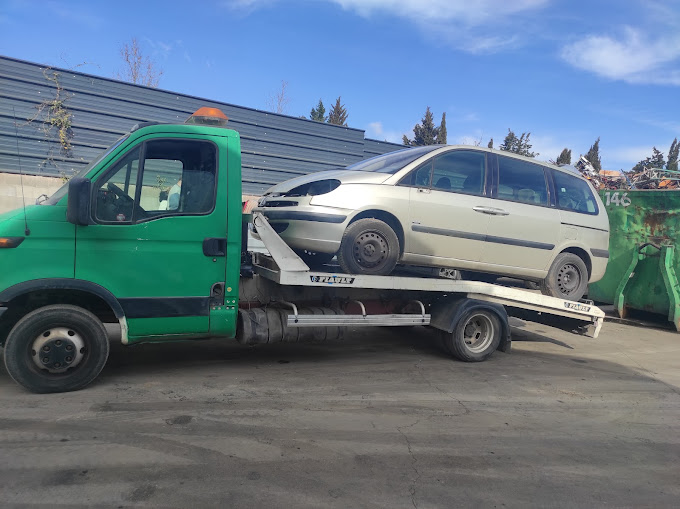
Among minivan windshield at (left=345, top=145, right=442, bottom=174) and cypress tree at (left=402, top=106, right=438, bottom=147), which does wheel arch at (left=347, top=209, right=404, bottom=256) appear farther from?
cypress tree at (left=402, top=106, right=438, bottom=147)

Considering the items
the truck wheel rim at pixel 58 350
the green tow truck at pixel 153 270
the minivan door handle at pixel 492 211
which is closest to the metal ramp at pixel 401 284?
the green tow truck at pixel 153 270

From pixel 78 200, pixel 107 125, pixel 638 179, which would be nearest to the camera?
pixel 78 200

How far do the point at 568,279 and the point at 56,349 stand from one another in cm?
604

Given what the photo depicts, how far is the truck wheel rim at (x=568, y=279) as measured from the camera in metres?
6.27

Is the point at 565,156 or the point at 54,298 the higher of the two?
the point at 565,156

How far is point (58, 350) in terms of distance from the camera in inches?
163

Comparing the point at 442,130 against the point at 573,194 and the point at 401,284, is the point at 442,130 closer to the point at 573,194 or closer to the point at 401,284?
the point at 573,194

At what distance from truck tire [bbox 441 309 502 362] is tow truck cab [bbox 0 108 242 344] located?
283 cm

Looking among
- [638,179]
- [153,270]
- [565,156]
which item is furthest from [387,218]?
[565,156]

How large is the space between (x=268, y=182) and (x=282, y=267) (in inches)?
454

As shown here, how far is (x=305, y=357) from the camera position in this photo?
5.92m

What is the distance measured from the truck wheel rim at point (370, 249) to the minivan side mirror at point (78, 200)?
2.64 metres

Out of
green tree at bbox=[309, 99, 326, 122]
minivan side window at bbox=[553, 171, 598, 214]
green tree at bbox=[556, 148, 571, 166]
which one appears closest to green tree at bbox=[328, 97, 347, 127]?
green tree at bbox=[309, 99, 326, 122]

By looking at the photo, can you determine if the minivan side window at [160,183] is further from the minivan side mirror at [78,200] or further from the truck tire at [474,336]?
the truck tire at [474,336]
